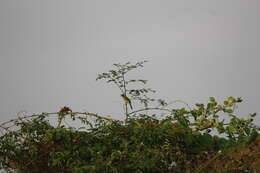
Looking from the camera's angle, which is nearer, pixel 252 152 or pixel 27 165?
pixel 252 152

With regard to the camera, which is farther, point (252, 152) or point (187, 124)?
point (187, 124)

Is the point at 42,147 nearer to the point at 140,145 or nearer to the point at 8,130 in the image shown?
the point at 8,130

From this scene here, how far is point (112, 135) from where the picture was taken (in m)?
1.17

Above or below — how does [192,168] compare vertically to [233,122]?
below

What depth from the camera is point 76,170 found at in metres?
1.02

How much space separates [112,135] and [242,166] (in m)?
→ 0.30

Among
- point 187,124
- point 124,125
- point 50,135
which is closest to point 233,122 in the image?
point 187,124

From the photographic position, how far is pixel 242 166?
989 mm

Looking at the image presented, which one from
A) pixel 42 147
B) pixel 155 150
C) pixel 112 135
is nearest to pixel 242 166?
pixel 155 150

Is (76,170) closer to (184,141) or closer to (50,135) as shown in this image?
(50,135)

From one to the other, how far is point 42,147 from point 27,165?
5cm

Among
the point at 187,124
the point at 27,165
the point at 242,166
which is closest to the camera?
the point at 242,166

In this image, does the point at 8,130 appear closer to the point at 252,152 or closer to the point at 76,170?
the point at 76,170

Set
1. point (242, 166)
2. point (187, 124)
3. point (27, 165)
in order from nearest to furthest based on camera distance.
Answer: point (242, 166)
point (27, 165)
point (187, 124)
